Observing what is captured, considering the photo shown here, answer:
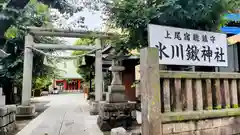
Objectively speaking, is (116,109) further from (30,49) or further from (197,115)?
(30,49)

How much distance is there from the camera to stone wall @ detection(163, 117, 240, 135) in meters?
2.68

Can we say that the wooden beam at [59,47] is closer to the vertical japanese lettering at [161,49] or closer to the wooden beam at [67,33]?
the wooden beam at [67,33]

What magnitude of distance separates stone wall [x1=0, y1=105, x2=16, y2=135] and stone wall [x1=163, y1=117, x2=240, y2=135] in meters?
4.41

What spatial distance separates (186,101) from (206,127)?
51 cm

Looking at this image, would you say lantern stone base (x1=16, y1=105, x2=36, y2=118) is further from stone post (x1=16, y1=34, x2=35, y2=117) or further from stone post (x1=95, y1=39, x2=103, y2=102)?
stone post (x1=95, y1=39, x2=103, y2=102)

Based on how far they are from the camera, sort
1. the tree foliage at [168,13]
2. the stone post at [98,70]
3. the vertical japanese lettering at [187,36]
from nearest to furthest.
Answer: the vertical japanese lettering at [187,36] → the tree foliage at [168,13] → the stone post at [98,70]

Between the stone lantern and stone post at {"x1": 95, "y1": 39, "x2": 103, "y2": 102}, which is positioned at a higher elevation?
stone post at {"x1": 95, "y1": 39, "x2": 103, "y2": 102}

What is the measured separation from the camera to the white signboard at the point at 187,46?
112 inches

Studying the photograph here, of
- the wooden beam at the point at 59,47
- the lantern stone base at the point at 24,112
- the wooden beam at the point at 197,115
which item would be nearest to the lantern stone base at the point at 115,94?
the wooden beam at the point at 197,115

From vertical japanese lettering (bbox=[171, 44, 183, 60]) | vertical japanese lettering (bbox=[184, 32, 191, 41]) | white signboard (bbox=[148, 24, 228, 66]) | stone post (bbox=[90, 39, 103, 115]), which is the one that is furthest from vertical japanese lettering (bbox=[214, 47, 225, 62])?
stone post (bbox=[90, 39, 103, 115])

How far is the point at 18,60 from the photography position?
10.4m

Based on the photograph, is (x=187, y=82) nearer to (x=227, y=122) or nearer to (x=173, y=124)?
(x=173, y=124)

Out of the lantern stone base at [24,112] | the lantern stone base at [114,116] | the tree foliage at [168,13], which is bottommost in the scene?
the lantern stone base at [24,112]

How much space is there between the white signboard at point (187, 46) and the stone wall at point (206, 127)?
92 cm
